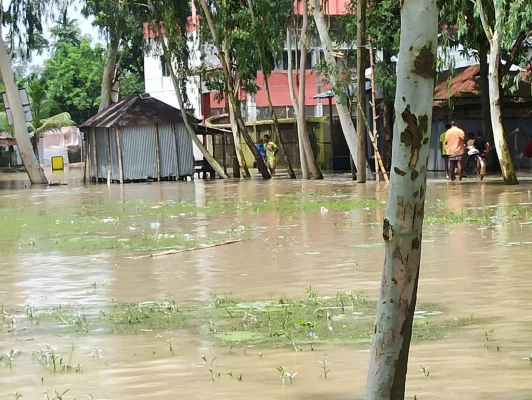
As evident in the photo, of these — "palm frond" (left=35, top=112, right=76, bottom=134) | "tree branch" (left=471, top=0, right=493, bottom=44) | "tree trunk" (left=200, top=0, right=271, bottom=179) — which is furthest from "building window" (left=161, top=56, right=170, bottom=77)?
"tree branch" (left=471, top=0, right=493, bottom=44)

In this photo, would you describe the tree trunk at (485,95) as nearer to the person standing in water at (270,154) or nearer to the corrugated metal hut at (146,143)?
the person standing in water at (270,154)

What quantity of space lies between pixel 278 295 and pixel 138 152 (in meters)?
33.3

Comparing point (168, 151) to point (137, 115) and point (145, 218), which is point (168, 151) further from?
point (145, 218)

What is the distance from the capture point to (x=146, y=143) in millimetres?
42531

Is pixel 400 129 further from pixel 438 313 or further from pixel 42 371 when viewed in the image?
pixel 438 313

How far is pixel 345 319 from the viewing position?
827 cm

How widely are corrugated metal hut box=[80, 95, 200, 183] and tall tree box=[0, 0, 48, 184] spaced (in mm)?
2914

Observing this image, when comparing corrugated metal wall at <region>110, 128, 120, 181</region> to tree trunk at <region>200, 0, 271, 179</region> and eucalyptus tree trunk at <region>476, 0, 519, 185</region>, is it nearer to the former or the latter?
tree trunk at <region>200, 0, 271, 179</region>

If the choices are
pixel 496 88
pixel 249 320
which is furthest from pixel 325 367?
pixel 496 88

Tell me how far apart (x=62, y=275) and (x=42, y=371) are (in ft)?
17.0

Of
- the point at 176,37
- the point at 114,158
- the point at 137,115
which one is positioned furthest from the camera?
the point at 114,158

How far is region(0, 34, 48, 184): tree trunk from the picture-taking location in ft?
132

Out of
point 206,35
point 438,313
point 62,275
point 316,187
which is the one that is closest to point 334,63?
point 316,187

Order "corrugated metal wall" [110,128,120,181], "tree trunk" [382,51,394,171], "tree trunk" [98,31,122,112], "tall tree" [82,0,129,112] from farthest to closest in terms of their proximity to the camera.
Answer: "tree trunk" [98,31,122,112] < "corrugated metal wall" [110,128,120,181] < "tall tree" [82,0,129,112] < "tree trunk" [382,51,394,171]
